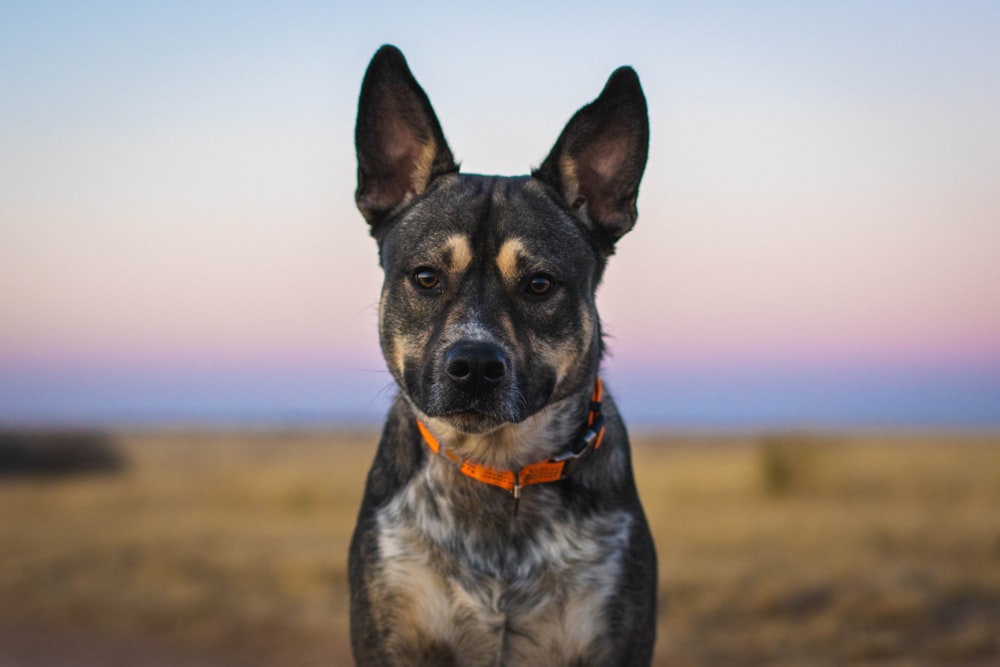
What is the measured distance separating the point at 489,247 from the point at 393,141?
1015 millimetres

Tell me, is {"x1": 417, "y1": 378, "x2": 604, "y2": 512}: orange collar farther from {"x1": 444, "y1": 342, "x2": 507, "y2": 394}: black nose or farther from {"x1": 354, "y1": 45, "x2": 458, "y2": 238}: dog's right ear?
{"x1": 354, "y1": 45, "x2": 458, "y2": 238}: dog's right ear

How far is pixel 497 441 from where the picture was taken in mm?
5508

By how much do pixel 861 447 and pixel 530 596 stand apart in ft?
74.9

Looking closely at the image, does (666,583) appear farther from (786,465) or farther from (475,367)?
(786,465)

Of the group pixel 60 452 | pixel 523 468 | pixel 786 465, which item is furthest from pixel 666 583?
pixel 60 452

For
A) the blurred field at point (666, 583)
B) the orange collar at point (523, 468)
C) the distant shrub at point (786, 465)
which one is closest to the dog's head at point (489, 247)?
the orange collar at point (523, 468)

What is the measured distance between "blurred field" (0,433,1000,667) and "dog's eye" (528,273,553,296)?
6289mm

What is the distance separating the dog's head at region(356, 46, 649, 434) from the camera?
16.4ft

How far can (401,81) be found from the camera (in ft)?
18.6

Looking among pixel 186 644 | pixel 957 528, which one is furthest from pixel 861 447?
pixel 186 644

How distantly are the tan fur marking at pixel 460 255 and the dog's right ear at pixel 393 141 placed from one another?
764mm

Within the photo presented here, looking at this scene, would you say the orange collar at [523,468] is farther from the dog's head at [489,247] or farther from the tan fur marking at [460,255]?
the tan fur marking at [460,255]

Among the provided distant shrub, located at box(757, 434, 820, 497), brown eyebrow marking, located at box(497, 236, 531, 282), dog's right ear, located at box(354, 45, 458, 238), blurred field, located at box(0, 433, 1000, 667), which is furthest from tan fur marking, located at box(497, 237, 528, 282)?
distant shrub, located at box(757, 434, 820, 497)

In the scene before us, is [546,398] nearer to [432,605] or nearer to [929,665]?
[432,605]
